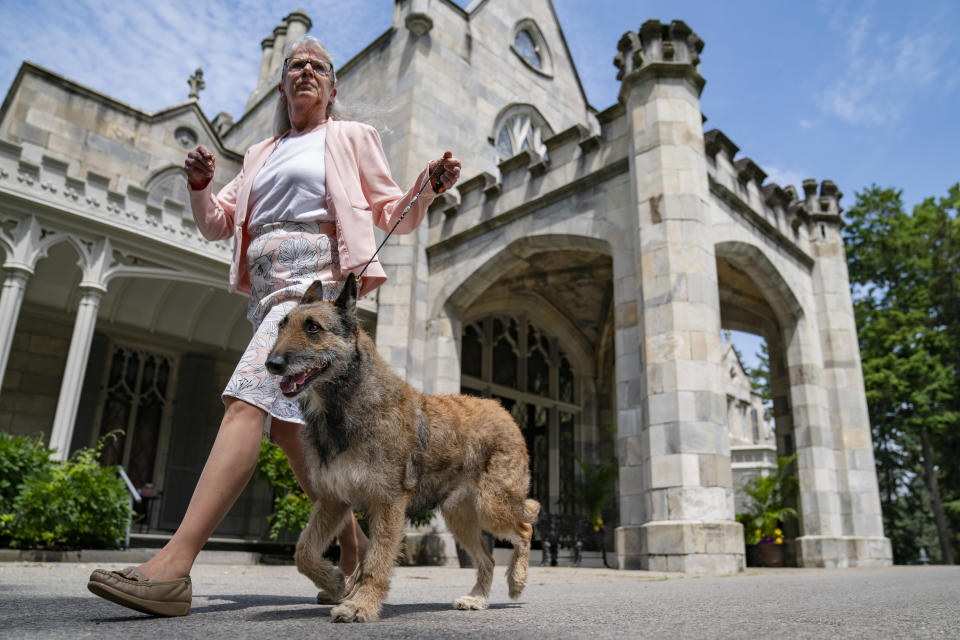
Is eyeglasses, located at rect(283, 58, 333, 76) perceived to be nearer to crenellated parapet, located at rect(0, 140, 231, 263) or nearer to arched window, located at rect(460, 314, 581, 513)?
crenellated parapet, located at rect(0, 140, 231, 263)

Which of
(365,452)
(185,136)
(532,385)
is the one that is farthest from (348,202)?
(185,136)

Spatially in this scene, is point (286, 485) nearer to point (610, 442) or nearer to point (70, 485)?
point (70, 485)

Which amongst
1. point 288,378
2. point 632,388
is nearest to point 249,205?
point 288,378

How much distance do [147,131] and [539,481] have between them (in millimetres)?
12611

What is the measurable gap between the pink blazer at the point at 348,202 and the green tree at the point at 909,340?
66.6 ft

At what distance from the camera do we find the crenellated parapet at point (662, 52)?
10445 mm

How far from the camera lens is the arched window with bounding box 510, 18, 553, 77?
1989cm

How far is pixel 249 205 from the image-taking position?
344 cm

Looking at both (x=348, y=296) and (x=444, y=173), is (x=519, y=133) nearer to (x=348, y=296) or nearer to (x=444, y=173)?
(x=444, y=173)

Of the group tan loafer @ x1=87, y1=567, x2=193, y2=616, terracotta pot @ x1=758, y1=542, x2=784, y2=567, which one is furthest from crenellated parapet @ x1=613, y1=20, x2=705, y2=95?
Answer: tan loafer @ x1=87, y1=567, x2=193, y2=616

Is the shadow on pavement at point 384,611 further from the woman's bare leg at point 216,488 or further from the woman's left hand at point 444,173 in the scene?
the woman's left hand at point 444,173

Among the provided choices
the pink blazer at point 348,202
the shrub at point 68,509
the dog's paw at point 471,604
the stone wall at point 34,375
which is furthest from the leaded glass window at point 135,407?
the dog's paw at point 471,604

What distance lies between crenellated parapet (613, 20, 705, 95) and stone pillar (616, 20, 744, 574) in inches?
0.6

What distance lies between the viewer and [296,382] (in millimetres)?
2590
